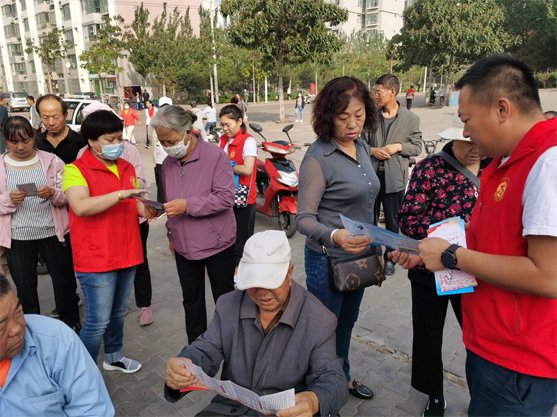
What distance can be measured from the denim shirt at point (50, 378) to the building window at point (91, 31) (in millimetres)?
49196

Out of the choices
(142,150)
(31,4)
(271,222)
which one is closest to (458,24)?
(142,150)

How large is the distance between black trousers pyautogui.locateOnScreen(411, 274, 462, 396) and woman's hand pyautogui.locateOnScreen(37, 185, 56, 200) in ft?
9.03

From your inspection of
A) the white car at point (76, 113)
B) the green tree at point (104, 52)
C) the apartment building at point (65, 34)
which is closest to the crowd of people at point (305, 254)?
the white car at point (76, 113)

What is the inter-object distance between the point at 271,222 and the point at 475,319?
5.42m

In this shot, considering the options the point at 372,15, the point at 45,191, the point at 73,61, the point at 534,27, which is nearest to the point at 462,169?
the point at 45,191

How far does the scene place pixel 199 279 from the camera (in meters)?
3.01

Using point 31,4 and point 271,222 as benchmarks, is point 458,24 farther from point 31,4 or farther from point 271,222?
point 31,4

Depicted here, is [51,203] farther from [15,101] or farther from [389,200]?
[15,101]

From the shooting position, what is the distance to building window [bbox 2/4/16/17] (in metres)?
56.1

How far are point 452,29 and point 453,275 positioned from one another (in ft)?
87.6

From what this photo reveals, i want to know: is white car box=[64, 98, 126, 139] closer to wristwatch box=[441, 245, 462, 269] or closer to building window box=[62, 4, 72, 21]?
wristwatch box=[441, 245, 462, 269]

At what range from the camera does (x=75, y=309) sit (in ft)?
12.2

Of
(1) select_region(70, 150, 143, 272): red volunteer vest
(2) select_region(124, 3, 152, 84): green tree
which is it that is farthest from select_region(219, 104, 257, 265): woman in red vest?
(2) select_region(124, 3, 152, 84): green tree

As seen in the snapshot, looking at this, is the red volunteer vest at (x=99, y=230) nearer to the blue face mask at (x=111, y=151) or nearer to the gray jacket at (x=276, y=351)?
the blue face mask at (x=111, y=151)
